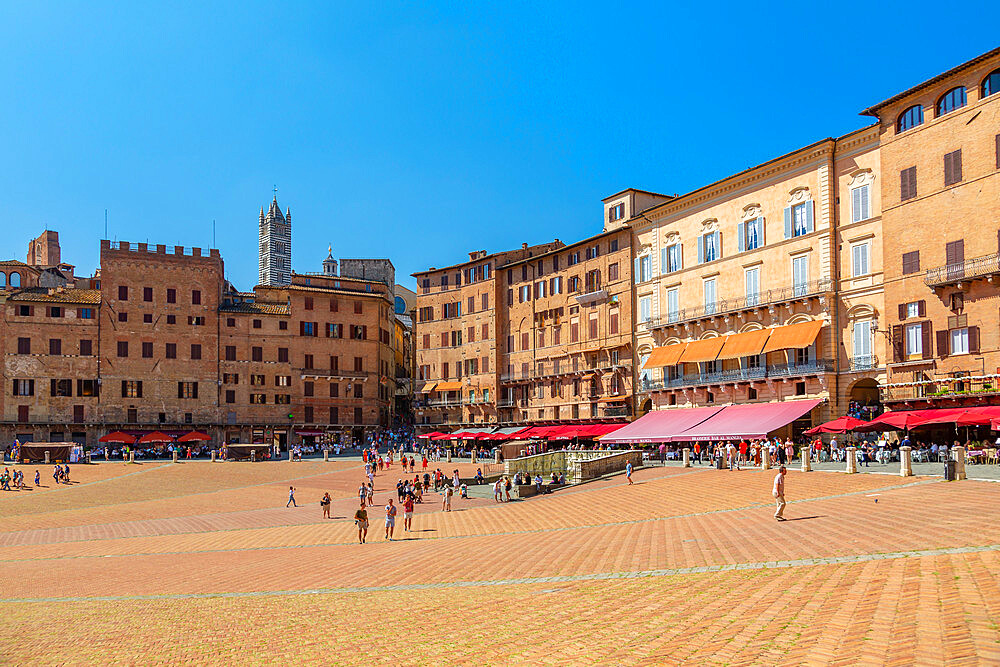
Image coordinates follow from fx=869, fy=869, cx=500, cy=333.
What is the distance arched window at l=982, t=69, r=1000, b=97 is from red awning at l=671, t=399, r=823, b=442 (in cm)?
1724

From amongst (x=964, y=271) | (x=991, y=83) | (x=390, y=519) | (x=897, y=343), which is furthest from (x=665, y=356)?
(x=390, y=519)

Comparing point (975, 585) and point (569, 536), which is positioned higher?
point (975, 585)

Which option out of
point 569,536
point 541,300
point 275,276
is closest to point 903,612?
point 569,536

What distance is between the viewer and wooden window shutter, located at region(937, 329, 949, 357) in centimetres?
4112

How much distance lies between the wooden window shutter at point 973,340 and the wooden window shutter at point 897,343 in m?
3.79

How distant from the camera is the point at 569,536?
25.1 m

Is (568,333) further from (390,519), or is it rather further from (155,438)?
(390,519)

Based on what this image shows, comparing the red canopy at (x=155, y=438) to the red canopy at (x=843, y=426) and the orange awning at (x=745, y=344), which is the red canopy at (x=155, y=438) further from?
the red canopy at (x=843, y=426)

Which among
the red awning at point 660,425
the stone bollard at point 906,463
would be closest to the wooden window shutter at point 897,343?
the red awning at point 660,425

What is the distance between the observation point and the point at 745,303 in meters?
53.5

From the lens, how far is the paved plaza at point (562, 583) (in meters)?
11.2

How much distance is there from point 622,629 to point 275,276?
153791 mm

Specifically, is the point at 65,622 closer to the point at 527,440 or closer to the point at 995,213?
the point at 995,213

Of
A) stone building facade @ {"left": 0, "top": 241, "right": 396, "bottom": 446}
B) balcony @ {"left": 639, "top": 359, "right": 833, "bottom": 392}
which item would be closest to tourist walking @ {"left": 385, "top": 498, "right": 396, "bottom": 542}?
balcony @ {"left": 639, "top": 359, "right": 833, "bottom": 392}
